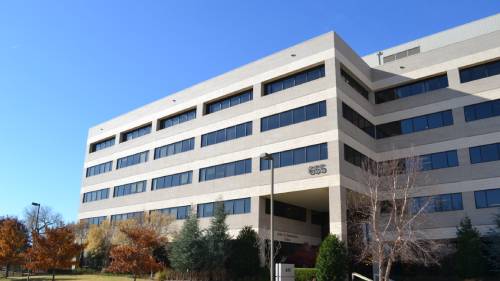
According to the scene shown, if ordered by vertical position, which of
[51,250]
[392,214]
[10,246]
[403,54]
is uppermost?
[403,54]

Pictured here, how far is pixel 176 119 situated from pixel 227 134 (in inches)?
428

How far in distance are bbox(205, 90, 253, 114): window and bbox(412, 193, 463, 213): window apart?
1864 centimetres

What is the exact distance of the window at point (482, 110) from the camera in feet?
125

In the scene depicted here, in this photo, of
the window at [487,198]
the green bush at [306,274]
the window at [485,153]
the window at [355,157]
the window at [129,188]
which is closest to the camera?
the green bush at [306,274]

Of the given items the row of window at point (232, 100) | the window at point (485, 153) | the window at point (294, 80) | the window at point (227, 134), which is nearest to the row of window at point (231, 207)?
the window at point (227, 134)

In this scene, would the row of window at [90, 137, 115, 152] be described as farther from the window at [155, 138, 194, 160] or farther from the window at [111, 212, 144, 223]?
the window at [155, 138, 194, 160]

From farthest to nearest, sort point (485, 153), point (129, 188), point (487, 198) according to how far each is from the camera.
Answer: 1. point (129, 188)
2. point (485, 153)
3. point (487, 198)

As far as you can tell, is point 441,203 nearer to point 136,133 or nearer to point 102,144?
point 136,133

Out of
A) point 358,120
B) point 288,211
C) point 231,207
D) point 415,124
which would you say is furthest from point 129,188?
point 415,124

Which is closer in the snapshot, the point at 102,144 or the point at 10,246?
the point at 10,246

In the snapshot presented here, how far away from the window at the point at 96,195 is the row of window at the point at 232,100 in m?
7.49

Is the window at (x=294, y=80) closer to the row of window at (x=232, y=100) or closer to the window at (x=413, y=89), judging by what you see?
the row of window at (x=232, y=100)

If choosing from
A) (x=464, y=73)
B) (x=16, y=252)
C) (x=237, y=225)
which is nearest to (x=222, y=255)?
(x=237, y=225)

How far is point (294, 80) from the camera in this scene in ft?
137
